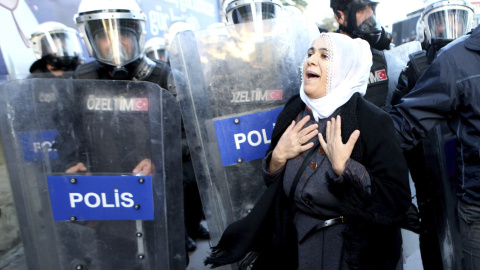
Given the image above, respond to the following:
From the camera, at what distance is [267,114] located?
2023 mm

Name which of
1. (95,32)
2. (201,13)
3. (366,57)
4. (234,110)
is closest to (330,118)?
(366,57)

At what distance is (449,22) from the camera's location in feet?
9.60

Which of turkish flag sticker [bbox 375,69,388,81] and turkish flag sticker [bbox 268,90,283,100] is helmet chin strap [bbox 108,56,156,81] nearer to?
turkish flag sticker [bbox 268,90,283,100]

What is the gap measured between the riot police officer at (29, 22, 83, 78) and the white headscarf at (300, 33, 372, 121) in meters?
3.23

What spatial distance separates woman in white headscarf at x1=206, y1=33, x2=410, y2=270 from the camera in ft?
5.01

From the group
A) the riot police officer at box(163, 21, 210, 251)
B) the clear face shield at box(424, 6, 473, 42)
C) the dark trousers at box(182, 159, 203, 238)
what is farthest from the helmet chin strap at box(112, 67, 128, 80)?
the clear face shield at box(424, 6, 473, 42)

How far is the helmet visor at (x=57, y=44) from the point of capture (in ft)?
13.8

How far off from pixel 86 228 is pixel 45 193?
0.22 m

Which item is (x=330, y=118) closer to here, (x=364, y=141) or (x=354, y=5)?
(x=364, y=141)

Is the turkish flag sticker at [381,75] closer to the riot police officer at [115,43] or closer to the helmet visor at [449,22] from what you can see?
the helmet visor at [449,22]

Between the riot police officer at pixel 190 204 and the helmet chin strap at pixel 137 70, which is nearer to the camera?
the helmet chin strap at pixel 137 70

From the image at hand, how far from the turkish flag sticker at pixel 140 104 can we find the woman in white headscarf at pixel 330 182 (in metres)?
0.58

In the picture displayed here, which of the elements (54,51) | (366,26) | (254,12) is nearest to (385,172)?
(366,26)

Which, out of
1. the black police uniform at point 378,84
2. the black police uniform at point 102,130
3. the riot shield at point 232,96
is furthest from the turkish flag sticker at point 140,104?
the black police uniform at point 378,84
